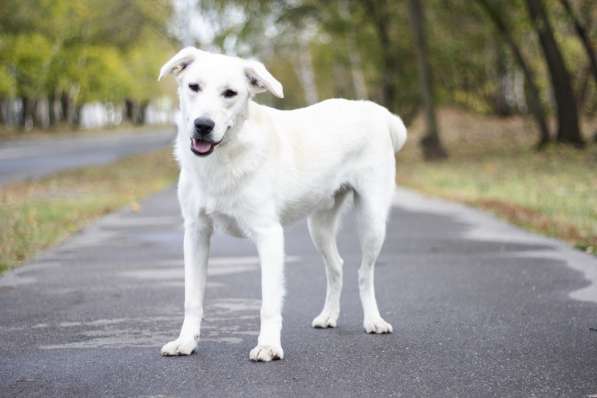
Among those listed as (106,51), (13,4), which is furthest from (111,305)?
(106,51)

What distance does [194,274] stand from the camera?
5500 mm

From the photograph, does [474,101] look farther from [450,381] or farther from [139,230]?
[450,381]

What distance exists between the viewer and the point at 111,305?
275 inches

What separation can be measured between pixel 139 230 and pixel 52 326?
228 inches

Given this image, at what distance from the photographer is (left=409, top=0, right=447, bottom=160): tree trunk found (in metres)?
25.4

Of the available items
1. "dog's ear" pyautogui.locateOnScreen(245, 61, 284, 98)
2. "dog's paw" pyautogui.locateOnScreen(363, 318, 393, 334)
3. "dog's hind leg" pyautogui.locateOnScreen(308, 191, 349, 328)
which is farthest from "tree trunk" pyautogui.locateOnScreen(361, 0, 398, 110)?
"dog's ear" pyautogui.locateOnScreen(245, 61, 284, 98)

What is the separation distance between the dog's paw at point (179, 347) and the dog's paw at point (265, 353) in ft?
1.31

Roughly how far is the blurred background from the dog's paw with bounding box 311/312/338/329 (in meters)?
4.23

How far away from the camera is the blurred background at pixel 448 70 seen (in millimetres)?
16156

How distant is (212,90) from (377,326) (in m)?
1.94

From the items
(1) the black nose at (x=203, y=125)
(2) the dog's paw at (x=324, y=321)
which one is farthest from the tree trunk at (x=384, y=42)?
(1) the black nose at (x=203, y=125)

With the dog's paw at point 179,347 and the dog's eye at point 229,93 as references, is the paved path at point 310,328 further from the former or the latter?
the dog's eye at point 229,93

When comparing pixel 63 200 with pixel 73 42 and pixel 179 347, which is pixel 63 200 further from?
pixel 73 42

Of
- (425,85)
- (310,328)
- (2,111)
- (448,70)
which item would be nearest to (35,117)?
(2,111)
